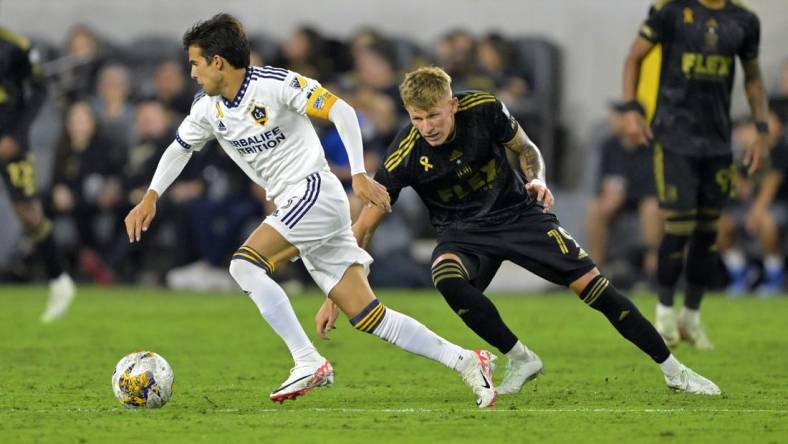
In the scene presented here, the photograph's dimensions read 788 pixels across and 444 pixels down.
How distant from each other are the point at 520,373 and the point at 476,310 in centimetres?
46

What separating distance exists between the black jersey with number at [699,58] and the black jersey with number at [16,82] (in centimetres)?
539

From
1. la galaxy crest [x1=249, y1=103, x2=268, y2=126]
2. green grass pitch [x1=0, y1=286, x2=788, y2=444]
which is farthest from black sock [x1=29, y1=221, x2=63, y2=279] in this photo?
la galaxy crest [x1=249, y1=103, x2=268, y2=126]

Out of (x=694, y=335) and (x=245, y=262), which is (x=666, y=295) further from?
(x=245, y=262)

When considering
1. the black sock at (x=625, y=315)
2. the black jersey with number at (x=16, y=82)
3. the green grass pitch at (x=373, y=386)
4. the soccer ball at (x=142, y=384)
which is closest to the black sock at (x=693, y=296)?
the green grass pitch at (x=373, y=386)

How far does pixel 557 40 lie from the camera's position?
1894 cm

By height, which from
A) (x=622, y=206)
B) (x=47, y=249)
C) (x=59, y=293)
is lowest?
(x=622, y=206)

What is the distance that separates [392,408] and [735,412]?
5.35ft

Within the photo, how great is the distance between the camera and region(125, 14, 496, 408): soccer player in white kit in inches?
291

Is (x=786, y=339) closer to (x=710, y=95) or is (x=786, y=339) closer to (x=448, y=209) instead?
(x=710, y=95)

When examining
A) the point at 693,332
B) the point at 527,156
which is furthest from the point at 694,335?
the point at 527,156

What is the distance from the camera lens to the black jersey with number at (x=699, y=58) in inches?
402

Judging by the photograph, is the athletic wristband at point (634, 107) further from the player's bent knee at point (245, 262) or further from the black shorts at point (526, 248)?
the player's bent knee at point (245, 262)

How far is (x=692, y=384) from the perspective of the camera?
7.68m

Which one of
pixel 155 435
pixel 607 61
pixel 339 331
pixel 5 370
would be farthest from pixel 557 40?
pixel 155 435
